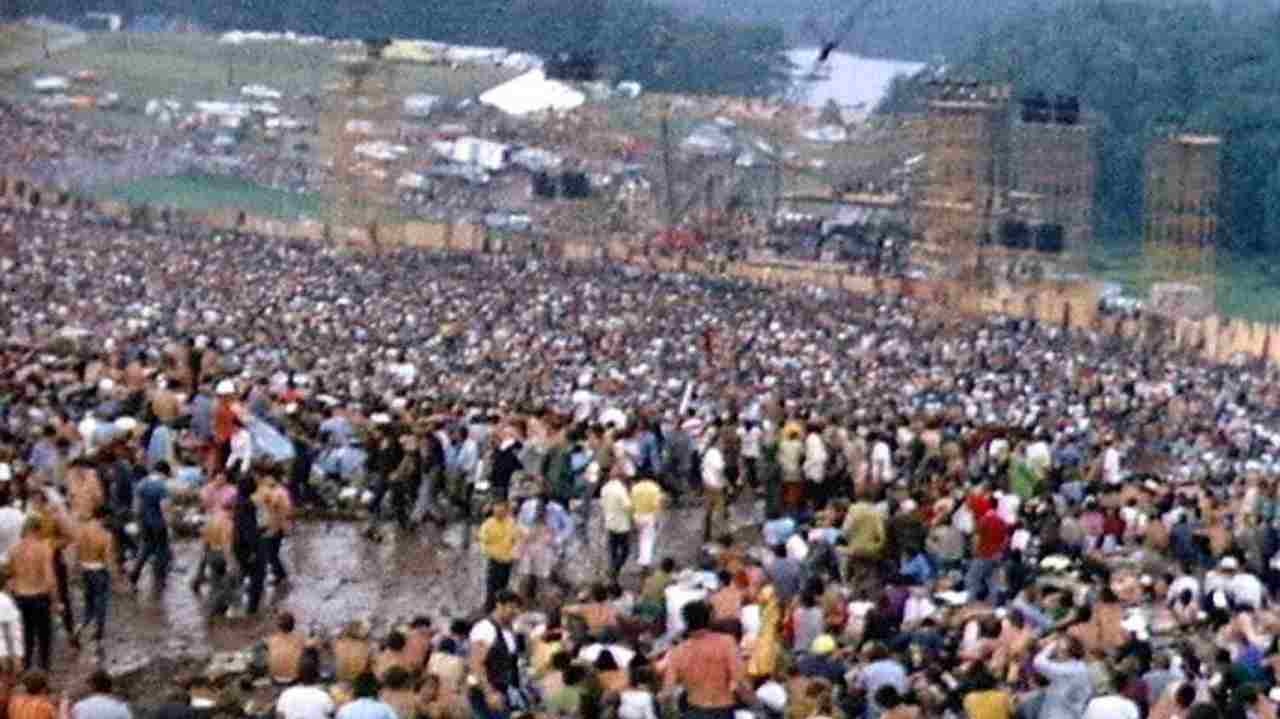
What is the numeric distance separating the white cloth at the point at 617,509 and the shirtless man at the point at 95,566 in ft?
11.5

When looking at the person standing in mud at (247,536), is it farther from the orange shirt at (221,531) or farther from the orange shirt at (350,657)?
the orange shirt at (350,657)

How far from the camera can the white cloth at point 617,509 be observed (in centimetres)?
1905

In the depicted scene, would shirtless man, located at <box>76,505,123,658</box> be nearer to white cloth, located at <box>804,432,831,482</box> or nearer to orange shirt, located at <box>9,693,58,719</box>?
orange shirt, located at <box>9,693,58,719</box>

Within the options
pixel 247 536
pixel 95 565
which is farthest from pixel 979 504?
pixel 95 565

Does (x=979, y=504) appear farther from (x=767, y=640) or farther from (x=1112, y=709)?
(x=1112, y=709)

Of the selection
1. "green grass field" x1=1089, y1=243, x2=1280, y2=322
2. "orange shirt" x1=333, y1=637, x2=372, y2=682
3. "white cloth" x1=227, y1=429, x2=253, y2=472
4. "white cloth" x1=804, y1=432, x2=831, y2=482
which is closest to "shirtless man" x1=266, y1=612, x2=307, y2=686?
"orange shirt" x1=333, y1=637, x2=372, y2=682

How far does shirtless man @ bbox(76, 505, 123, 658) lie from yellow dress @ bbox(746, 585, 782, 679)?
3.14 m

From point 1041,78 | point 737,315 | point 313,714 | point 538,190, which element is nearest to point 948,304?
point 737,315

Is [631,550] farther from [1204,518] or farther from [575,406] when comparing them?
[575,406]

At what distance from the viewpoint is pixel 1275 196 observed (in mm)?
75312

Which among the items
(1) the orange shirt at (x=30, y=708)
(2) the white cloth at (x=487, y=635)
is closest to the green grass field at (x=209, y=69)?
(2) the white cloth at (x=487, y=635)

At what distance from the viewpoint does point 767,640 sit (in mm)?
15625

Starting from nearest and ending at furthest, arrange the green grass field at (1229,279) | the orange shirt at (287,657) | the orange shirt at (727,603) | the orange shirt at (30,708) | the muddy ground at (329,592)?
the orange shirt at (30,708) < the orange shirt at (287,657) < the orange shirt at (727,603) < the muddy ground at (329,592) < the green grass field at (1229,279)

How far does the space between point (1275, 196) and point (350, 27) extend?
37313 mm
